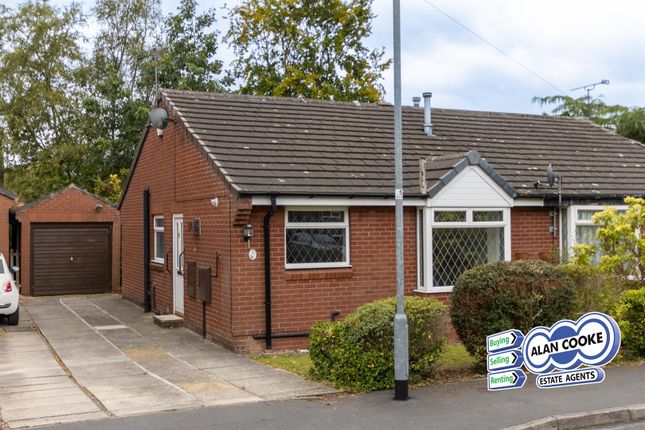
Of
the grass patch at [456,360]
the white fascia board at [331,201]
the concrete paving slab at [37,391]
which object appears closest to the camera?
the concrete paving slab at [37,391]

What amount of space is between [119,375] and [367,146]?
278 inches

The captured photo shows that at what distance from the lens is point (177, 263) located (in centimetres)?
1573

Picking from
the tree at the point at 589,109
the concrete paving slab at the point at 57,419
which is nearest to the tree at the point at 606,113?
the tree at the point at 589,109

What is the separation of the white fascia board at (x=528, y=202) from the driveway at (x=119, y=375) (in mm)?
6289

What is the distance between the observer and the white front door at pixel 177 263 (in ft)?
50.8

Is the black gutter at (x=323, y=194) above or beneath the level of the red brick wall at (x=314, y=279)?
above

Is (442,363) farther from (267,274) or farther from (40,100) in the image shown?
(40,100)

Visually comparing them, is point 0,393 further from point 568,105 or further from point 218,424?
point 568,105

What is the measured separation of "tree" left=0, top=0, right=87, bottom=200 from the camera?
34.1 m

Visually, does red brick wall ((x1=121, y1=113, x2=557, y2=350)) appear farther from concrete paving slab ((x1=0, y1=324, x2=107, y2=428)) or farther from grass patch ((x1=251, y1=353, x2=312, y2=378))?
concrete paving slab ((x1=0, y1=324, x2=107, y2=428))

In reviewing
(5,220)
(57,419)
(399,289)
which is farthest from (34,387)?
(5,220)

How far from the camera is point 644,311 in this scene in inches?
435

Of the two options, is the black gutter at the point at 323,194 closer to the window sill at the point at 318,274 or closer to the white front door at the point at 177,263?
the window sill at the point at 318,274

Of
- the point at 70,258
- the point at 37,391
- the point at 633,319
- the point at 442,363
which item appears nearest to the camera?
the point at 37,391
